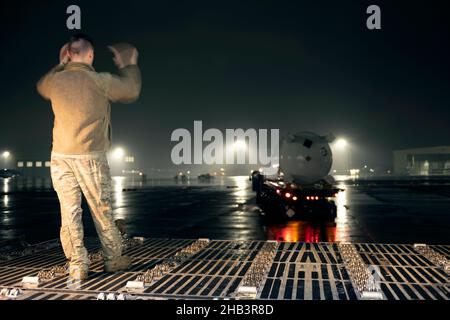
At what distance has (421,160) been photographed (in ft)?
404

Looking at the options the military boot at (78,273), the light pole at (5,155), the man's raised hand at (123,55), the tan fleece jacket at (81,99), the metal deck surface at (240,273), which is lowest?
the metal deck surface at (240,273)

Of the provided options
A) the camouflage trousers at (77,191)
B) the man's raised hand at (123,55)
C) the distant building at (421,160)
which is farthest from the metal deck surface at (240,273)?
the distant building at (421,160)

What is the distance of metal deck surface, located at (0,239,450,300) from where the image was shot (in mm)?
5598

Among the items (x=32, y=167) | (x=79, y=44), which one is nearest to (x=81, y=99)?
→ (x=79, y=44)

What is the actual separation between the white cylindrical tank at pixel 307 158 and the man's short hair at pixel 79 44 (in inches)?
502

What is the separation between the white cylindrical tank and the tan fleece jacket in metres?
12.4

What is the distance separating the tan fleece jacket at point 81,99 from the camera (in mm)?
6164

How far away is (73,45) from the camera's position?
251 inches

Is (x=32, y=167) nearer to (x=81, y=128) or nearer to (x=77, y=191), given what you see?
(x=77, y=191)

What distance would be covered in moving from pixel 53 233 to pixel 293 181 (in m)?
9.83

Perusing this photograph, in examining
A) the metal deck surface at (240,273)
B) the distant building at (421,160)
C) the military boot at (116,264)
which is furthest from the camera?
the distant building at (421,160)

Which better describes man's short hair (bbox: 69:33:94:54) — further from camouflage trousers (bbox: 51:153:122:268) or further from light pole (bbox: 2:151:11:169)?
light pole (bbox: 2:151:11:169)

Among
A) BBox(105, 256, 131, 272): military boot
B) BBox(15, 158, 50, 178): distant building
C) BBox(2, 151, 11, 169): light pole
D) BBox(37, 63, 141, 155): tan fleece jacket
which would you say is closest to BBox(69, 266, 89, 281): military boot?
BBox(105, 256, 131, 272): military boot

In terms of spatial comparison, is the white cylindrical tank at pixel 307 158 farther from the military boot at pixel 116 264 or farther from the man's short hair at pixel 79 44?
the man's short hair at pixel 79 44
